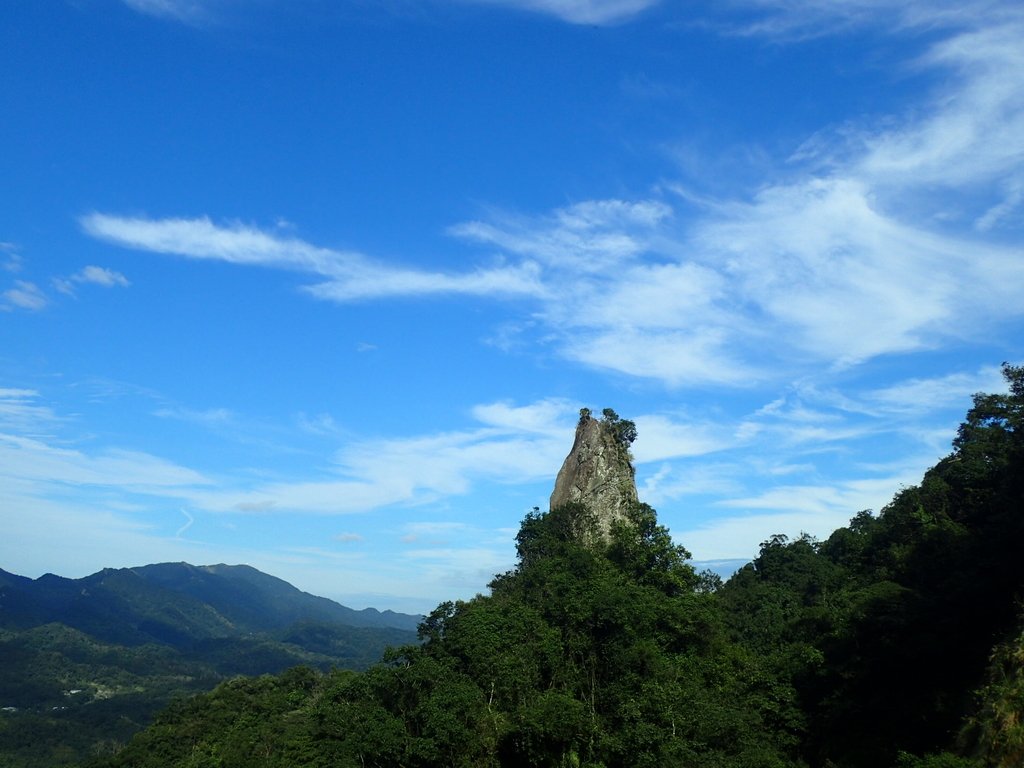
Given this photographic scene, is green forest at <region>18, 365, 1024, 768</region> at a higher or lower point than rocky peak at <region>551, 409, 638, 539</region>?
lower

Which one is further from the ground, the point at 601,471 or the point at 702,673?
the point at 601,471

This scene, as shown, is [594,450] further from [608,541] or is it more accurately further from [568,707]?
[568,707]

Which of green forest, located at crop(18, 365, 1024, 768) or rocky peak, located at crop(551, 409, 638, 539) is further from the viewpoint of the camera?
rocky peak, located at crop(551, 409, 638, 539)

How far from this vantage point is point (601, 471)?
183 feet

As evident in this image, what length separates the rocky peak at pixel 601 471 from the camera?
54188 millimetres

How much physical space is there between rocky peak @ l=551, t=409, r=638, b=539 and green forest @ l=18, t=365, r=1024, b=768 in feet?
29.3

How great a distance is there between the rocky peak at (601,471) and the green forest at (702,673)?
893cm

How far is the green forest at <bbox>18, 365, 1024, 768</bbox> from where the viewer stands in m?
24.4

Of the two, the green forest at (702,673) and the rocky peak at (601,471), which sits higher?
the rocky peak at (601,471)

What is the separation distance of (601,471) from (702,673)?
24.6 meters

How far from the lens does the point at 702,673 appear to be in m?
32.1

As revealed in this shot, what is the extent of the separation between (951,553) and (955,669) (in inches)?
309

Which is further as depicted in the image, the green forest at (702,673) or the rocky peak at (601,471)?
the rocky peak at (601,471)

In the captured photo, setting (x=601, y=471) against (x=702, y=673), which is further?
(x=601, y=471)
